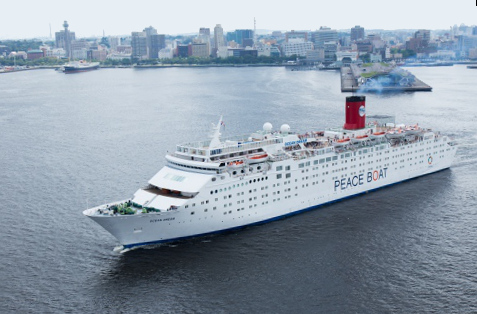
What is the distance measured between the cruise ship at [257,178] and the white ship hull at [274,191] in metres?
0.05

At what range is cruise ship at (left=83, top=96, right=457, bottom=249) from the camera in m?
23.6

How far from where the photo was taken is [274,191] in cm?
2664

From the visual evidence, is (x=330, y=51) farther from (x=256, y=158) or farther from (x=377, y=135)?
(x=256, y=158)

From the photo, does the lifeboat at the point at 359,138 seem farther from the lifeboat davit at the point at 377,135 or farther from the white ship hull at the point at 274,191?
the white ship hull at the point at 274,191

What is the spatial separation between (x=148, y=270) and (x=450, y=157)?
24.6 metres

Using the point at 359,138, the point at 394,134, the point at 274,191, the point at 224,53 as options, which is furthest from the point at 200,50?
the point at 274,191

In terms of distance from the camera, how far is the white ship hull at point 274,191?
2344 centimetres

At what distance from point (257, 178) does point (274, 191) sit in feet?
4.85

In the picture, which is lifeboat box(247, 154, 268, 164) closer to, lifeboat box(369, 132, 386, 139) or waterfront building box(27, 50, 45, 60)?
lifeboat box(369, 132, 386, 139)

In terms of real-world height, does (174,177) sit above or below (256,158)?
below

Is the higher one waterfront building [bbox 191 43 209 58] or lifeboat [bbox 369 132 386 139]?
waterfront building [bbox 191 43 209 58]

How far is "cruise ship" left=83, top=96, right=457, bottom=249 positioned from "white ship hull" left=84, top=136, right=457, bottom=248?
46 millimetres

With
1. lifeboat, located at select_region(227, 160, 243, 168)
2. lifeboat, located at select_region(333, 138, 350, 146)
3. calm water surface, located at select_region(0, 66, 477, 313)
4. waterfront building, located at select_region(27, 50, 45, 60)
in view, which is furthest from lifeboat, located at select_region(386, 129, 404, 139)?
waterfront building, located at select_region(27, 50, 45, 60)

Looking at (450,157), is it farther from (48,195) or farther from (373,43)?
(373,43)
